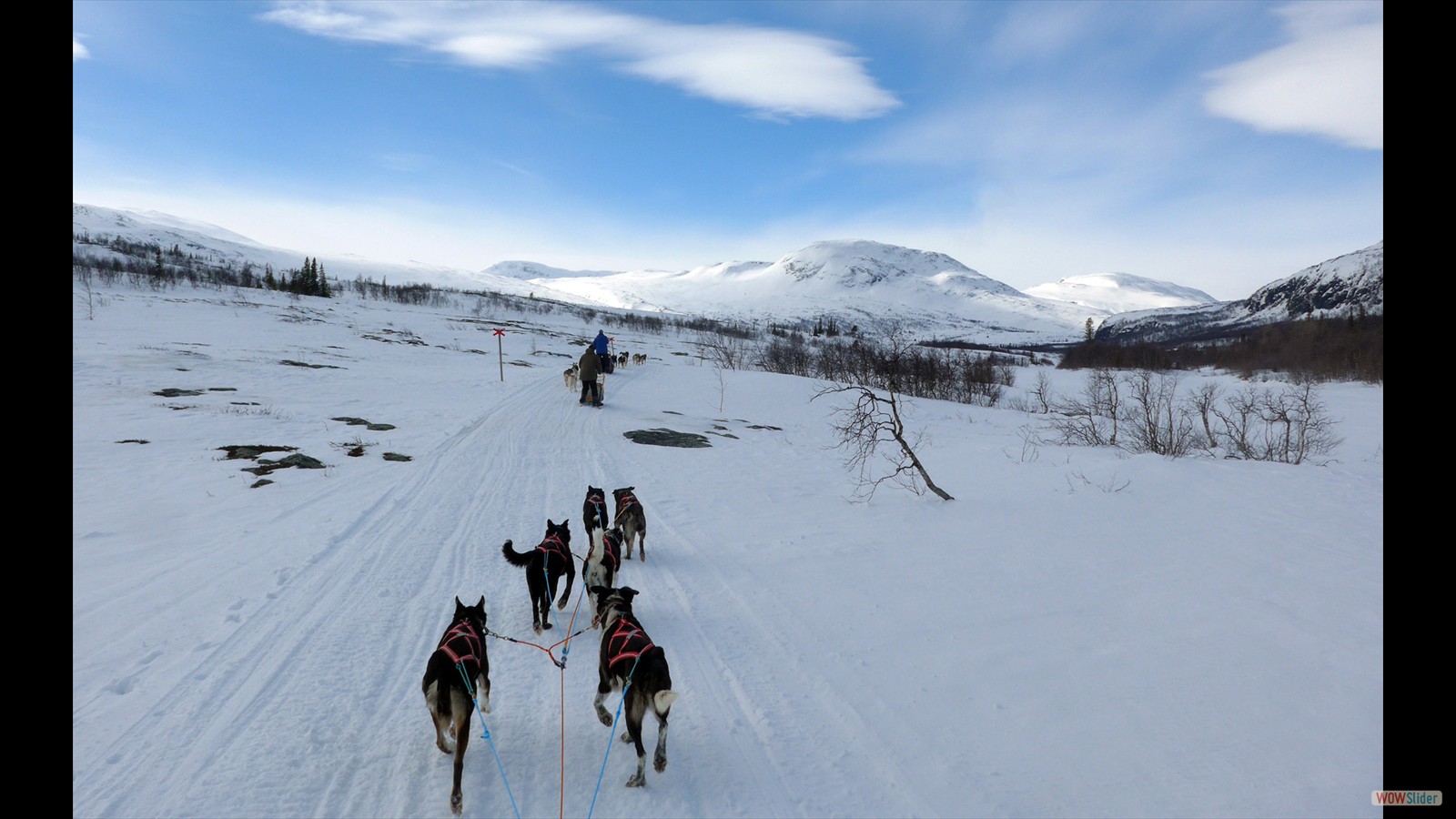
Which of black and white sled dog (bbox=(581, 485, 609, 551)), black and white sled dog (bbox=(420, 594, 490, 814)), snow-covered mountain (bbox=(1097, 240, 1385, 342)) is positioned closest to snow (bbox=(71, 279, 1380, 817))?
black and white sled dog (bbox=(420, 594, 490, 814))

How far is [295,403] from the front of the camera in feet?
56.8

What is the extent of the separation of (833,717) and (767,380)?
2965 centimetres

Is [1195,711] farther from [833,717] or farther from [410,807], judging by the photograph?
[410,807]

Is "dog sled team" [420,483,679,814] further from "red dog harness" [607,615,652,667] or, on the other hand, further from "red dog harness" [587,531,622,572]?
"red dog harness" [587,531,622,572]

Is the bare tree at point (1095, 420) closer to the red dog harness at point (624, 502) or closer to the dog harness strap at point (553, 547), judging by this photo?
the red dog harness at point (624, 502)

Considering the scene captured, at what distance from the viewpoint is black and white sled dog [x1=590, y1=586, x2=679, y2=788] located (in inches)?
134

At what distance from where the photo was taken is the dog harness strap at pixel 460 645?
11.2 ft

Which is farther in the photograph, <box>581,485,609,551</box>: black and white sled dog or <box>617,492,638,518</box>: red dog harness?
<box>617,492,638,518</box>: red dog harness

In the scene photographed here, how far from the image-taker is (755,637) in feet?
18.4

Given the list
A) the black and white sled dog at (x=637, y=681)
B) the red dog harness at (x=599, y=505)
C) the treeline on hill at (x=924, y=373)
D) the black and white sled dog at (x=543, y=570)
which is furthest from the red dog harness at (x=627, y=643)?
the treeline on hill at (x=924, y=373)

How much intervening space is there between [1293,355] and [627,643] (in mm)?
76990

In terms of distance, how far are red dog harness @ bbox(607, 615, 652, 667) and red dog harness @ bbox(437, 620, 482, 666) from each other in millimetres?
844
